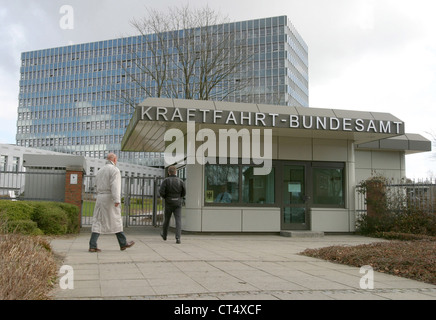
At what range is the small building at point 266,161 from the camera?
13.3 m

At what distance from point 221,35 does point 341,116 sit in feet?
45.2

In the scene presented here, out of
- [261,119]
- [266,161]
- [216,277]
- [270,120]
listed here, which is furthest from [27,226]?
[266,161]

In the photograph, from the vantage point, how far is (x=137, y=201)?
17141 mm

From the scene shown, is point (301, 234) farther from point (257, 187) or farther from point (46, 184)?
point (46, 184)

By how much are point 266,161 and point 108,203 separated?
275 inches

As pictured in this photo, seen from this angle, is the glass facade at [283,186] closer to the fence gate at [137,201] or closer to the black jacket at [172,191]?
the black jacket at [172,191]

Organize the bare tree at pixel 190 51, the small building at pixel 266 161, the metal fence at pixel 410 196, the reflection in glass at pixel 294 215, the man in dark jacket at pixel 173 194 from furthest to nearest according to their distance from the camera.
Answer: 1. the bare tree at pixel 190 51
2. the reflection in glass at pixel 294 215
3. the metal fence at pixel 410 196
4. the small building at pixel 266 161
5. the man in dark jacket at pixel 173 194

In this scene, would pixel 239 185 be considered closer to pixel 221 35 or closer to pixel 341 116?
pixel 341 116

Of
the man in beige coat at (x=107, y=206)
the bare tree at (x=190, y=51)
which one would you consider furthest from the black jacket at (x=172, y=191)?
the bare tree at (x=190, y=51)

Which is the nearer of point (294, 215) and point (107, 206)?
point (107, 206)

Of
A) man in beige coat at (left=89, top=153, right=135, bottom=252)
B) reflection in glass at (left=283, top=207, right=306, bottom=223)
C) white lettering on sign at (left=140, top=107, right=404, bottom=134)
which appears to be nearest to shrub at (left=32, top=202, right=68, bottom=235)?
white lettering on sign at (left=140, top=107, right=404, bottom=134)

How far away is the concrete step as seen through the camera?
14.3 metres

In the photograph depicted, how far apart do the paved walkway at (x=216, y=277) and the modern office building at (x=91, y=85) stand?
74385 millimetres

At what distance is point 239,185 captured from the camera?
14594 millimetres
